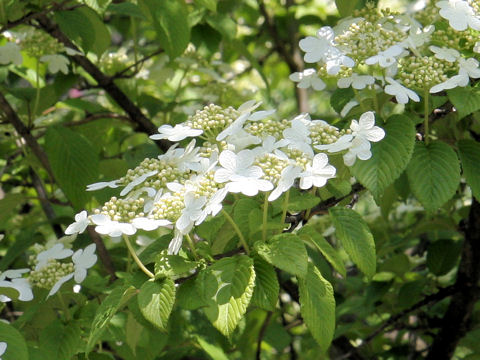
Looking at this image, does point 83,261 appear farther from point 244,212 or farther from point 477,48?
point 477,48

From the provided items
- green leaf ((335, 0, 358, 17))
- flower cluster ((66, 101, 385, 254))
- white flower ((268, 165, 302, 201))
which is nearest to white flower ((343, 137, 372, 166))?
flower cluster ((66, 101, 385, 254))

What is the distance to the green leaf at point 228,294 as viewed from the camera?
106 cm

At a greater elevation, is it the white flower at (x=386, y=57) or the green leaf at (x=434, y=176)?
the white flower at (x=386, y=57)

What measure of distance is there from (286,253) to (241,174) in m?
0.14

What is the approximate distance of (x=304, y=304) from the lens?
1120mm

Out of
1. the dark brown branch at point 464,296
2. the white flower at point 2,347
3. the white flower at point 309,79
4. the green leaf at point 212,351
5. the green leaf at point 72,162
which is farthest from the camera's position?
the green leaf at point 72,162

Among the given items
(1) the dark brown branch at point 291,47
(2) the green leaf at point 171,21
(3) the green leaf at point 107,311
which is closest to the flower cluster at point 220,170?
(3) the green leaf at point 107,311

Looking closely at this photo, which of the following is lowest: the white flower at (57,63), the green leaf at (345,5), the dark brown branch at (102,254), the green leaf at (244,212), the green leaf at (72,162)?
the dark brown branch at (102,254)

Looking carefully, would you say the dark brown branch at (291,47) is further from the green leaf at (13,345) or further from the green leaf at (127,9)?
the green leaf at (13,345)

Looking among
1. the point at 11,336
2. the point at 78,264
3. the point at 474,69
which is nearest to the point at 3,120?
the point at 78,264

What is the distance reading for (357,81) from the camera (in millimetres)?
1342

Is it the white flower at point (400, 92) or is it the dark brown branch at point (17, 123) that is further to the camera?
the dark brown branch at point (17, 123)

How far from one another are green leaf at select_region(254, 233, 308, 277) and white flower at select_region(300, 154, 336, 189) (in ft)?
0.28

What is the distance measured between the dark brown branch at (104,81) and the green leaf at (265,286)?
3.27 feet
